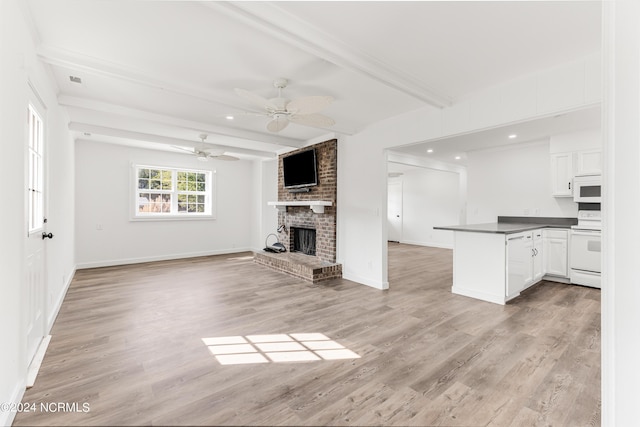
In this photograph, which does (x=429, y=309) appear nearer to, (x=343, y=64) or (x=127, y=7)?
(x=343, y=64)

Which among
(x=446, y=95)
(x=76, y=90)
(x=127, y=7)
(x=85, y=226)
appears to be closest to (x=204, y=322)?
(x=127, y=7)

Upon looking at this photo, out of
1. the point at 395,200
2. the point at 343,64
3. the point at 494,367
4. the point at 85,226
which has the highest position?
the point at 343,64

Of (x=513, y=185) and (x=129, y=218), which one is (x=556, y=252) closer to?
(x=513, y=185)

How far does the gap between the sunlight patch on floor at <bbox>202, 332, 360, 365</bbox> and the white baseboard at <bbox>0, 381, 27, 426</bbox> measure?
1.12m

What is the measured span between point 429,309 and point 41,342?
375 centimetres

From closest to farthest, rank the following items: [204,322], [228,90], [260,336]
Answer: [260,336], [204,322], [228,90]

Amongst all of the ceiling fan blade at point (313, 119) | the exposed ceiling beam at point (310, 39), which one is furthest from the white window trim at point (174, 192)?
the exposed ceiling beam at point (310, 39)

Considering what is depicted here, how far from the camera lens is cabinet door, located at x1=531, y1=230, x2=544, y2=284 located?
4434 millimetres

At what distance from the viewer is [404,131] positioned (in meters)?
4.03

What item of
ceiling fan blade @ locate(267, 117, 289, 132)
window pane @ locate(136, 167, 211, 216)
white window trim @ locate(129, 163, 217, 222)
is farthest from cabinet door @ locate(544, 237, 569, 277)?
window pane @ locate(136, 167, 211, 216)

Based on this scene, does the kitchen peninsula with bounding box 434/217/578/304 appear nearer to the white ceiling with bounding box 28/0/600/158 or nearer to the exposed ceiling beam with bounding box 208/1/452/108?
the white ceiling with bounding box 28/0/600/158

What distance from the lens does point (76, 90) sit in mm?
3268

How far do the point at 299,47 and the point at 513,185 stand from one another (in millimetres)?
5182

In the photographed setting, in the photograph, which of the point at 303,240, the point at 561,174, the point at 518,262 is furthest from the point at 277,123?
the point at 561,174
